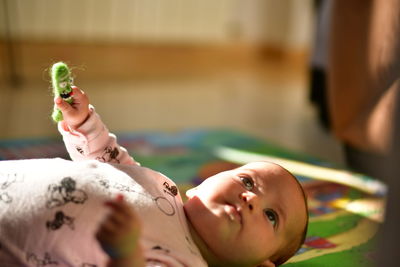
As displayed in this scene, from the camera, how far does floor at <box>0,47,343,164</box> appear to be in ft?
6.22

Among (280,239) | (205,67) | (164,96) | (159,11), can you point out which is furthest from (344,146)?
(205,67)

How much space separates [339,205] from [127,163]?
0.56m

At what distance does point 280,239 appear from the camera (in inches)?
32.8

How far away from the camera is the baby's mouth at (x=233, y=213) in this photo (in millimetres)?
776

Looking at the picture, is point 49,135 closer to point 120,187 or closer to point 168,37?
point 120,187

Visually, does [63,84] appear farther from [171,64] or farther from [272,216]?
[171,64]

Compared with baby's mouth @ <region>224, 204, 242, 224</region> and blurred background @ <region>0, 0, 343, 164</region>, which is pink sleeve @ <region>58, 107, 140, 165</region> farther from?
blurred background @ <region>0, 0, 343, 164</region>

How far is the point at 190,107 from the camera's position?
2.40m

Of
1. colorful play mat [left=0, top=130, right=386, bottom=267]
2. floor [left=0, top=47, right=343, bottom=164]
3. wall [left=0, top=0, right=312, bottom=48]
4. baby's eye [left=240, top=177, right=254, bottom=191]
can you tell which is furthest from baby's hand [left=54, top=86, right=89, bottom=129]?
wall [left=0, top=0, right=312, bottom=48]

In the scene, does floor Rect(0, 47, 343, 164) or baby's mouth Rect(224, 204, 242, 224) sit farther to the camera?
floor Rect(0, 47, 343, 164)

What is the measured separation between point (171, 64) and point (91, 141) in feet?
8.55

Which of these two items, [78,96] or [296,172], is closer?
[78,96]

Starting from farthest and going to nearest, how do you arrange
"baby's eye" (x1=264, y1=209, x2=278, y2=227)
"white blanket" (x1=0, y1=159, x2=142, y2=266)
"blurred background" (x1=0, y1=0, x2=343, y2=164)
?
"blurred background" (x1=0, y1=0, x2=343, y2=164) → "baby's eye" (x1=264, y1=209, x2=278, y2=227) → "white blanket" (x1=0, y1=159, x2=142, y2=266)

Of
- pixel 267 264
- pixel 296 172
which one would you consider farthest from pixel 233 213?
pixel 296 172
